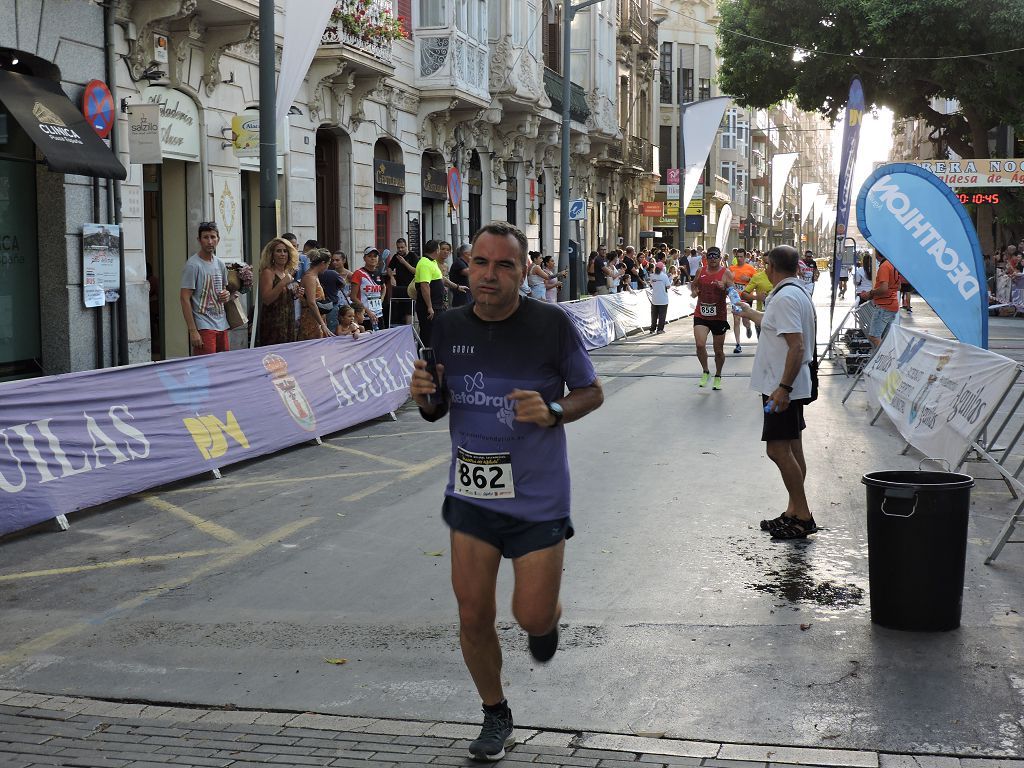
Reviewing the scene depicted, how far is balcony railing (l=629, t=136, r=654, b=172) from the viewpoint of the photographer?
52.6 meters

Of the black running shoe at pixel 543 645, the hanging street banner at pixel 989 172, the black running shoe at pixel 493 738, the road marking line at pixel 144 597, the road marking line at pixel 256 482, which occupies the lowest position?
the road marking line at pixel 144 597

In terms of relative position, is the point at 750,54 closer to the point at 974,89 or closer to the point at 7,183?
the point at 974,89

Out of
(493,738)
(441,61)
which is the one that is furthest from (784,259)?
(441,61)

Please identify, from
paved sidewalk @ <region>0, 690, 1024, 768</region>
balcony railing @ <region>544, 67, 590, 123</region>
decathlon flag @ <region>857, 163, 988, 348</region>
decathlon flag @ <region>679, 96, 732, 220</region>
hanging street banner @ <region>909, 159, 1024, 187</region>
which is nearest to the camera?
paved sidewalk @ <region>0, 690, 1024, 768</region>

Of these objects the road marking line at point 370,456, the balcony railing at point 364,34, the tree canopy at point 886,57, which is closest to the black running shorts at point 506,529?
the road marking line at point 370,456

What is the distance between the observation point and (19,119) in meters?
14.1

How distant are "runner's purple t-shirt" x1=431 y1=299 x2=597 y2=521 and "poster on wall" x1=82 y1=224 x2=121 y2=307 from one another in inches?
486

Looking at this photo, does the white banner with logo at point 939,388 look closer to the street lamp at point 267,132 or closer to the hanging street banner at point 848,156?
the hanging street banner at point 848,156

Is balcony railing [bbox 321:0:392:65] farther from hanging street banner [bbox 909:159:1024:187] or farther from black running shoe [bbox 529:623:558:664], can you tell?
hanging street banner [bbox 909:159:1024:187]

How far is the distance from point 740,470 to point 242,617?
5270 mm

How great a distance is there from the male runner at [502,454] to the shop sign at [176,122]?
45.2 ft

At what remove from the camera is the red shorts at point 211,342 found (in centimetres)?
1307

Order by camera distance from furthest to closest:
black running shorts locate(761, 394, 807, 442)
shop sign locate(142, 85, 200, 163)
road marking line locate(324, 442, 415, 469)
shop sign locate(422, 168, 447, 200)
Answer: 1. shop sign locate(422, 168, 447, 200)
2. shop sign locate(142, 85, 200, 163)
3. road marking line locate(324, 442, 415, 469)
4. black running shorts locate(761, 394, 807, 442)

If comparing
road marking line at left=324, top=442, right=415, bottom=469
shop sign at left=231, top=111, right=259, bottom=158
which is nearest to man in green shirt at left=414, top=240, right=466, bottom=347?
shop sign at left=231, top=111, right=259, bottom=158
